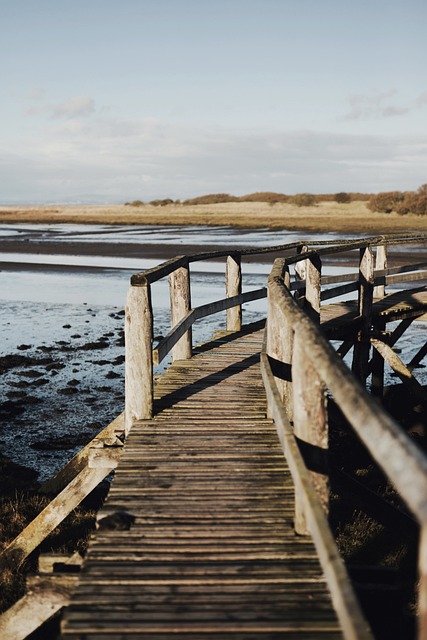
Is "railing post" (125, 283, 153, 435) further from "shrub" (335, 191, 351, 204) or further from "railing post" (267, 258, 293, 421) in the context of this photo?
"shrub" (335, 191, 351, 204)

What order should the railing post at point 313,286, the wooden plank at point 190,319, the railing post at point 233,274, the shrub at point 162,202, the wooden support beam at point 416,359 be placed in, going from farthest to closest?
the shrub at point 162,202
the wooden support beam at point 416,359
the railing post at point 233,274
the railing post at point 313,286
the wooden plank at point 190,319

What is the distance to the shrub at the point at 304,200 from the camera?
96.3 meters

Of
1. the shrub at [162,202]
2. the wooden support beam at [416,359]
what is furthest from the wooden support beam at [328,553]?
the shrub at [162,202]

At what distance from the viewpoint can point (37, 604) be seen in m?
4.39

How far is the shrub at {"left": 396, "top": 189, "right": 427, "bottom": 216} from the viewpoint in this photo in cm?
6712

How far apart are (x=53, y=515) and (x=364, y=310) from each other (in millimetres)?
6355

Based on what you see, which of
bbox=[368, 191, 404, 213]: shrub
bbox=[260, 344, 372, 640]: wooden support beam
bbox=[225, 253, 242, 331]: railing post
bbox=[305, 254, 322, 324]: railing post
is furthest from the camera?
bbox=[368, 191, 404, 213]: shrub

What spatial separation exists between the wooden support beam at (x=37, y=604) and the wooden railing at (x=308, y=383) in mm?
1539

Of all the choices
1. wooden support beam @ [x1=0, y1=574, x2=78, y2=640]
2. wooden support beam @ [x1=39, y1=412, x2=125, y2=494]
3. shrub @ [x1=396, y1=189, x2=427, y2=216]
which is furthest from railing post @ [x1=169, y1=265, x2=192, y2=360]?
shrub @ [x1=396, y1=189, x2=427, y2=216]

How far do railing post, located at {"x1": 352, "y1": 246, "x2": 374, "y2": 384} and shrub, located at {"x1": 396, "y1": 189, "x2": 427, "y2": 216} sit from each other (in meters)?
58.8

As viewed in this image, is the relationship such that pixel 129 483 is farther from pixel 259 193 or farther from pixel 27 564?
pixel 259 193

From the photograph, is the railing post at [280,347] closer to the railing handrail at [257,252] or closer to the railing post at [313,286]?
the railing handrail at [257,252]

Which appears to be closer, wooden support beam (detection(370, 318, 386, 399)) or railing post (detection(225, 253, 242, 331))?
railing post (detection(225, 253, 242, 331))

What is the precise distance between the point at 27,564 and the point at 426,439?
22.3ft
